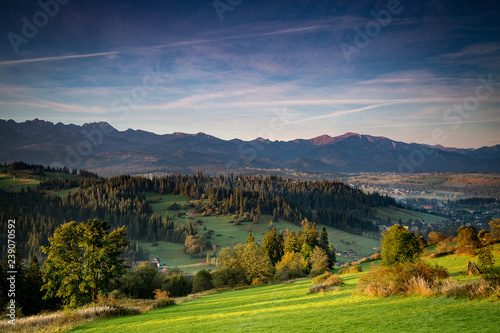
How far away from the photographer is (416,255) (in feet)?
83.8

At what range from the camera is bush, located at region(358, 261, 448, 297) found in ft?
41.7

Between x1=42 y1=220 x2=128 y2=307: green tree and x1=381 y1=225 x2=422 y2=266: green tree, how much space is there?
31217 millimetres

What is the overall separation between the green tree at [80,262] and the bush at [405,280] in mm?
30543

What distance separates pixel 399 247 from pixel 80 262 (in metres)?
38.0

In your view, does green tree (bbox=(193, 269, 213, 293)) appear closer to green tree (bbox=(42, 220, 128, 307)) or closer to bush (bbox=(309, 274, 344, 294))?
green tree (bbox=(42, 220, 128, 307))

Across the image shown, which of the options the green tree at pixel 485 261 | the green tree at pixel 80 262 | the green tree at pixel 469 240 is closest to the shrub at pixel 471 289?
the green tree at pixel 485 261

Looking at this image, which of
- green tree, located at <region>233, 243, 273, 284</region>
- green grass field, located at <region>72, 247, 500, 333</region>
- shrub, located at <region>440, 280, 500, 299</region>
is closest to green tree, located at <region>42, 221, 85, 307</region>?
green grass field, located at <region>72, 247, 500, 333</region>

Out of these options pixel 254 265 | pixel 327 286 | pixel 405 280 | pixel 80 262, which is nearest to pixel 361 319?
pixel 405 280

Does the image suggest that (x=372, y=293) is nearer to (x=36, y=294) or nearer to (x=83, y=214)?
(x=36, y=294)

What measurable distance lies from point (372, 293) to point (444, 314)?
15.9 ft

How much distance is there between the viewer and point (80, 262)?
34.5m

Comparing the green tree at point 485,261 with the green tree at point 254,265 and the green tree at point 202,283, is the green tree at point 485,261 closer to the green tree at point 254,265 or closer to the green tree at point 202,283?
the green tree at point 254,265

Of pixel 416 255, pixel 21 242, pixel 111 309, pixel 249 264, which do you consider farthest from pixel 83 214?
pixel 416 255

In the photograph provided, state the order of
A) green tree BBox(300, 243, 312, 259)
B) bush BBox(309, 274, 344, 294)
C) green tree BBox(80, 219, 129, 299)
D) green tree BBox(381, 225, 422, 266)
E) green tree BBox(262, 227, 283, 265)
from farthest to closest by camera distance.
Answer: green tree BBox(262, 227, 283, 265)
green tree BBox(300, 243, 312, 259)
green tree BBox(80, 219, 129, 299)
green tree BBox(381, 225, 422, 266)
bush BBox(309, 274, 344, 294)
